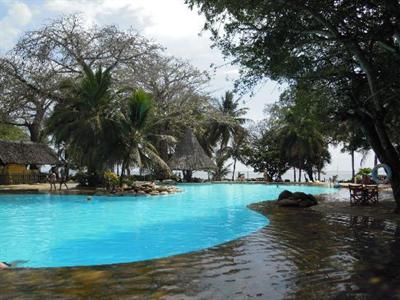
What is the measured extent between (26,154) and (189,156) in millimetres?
12633

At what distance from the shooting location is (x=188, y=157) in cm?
3738

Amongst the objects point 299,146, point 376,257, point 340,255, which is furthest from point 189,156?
point 376,257

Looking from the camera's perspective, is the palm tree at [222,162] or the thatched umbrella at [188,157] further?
the palm tree at [222,162]

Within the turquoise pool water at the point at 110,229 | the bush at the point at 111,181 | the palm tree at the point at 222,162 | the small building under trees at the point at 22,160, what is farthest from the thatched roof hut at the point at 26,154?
the palm tree at the point at 222,162

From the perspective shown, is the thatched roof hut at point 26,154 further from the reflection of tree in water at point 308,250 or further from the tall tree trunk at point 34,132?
the reflection of tree in water at point 308,250

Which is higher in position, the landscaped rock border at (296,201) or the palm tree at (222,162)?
the palm tree at (222,162)

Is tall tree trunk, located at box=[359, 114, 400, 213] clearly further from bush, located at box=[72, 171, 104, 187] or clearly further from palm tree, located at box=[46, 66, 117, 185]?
bush, located at box=[72, 171, 104, 187]

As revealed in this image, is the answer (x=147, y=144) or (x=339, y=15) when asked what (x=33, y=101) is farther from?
(x=339, y=15)

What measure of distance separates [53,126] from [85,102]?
2.56 m

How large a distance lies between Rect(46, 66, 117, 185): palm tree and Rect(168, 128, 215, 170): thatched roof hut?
465 inches

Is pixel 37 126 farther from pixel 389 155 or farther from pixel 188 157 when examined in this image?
pixel 389 155

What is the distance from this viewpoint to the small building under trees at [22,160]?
100ft

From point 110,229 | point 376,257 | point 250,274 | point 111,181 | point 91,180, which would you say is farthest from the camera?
point 91,180

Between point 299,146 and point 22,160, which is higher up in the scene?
point 299,146
